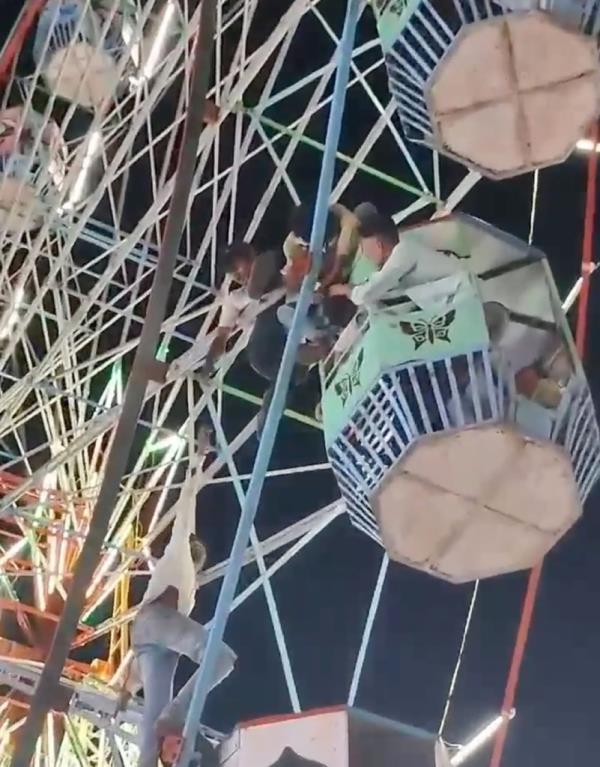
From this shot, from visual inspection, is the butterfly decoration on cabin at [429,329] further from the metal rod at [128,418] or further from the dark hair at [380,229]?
the metal rod at [128,418]

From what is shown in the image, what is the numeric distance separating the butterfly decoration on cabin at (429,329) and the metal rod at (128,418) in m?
0.53

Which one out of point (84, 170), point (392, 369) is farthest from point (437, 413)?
point (84, 170)

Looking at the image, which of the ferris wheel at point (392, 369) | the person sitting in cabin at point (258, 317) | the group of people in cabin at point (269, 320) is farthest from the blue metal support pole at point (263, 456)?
the person sitting in cabin at point (258, 317)

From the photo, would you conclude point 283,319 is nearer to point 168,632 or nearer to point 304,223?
point 304,223

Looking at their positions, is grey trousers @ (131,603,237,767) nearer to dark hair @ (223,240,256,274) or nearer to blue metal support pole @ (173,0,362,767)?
dark hair @ (223,240,256,274)

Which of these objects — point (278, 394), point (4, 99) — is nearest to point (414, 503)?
point (278, 394)

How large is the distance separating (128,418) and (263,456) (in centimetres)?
19

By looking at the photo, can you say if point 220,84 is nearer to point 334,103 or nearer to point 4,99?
point 4,99

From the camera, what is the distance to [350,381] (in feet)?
7.35

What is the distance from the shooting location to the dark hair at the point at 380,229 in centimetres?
233

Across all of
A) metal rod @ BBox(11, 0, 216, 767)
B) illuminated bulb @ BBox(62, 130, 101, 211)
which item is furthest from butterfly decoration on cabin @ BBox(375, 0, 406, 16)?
illuminated bulb @ BBox(62, 130, 101, 211)

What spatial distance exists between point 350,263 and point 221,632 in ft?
2.91

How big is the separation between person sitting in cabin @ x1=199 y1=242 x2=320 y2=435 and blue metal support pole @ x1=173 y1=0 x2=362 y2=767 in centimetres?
60

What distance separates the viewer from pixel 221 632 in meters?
1.66
